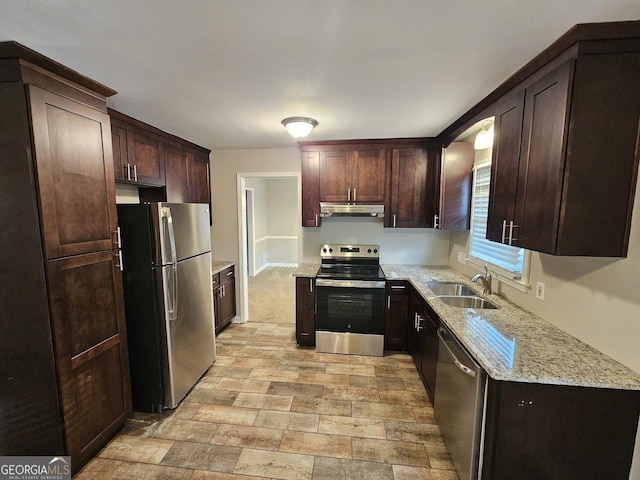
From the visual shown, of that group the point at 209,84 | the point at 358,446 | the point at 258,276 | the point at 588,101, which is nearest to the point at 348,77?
the point at 209,84

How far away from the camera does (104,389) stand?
6.16ft

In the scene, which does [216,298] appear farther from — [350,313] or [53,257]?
[53,257]

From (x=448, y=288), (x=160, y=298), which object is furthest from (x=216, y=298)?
(x=448, y=288)

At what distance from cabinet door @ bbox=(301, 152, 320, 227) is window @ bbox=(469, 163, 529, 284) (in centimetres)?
173

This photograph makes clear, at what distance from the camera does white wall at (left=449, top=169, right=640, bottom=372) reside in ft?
4.27

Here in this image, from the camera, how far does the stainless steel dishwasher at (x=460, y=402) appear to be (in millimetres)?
1431

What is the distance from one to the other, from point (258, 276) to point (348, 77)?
5.54m

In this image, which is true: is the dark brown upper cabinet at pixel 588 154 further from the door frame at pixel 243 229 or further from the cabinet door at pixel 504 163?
the door frame at pixel 243 229

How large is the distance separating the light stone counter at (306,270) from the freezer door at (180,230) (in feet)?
3.41

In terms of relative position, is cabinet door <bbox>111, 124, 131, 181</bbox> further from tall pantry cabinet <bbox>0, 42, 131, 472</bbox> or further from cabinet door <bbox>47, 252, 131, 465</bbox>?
cabinet door <bbox>47, 252, 131, 465</bbox>

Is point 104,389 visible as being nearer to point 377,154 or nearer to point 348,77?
point 348,77

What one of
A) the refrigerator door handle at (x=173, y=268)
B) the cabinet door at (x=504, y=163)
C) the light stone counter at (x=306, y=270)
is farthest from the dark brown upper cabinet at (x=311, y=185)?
the cabinet door at (x=504, y=163)

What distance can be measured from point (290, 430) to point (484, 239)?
95.4 inches

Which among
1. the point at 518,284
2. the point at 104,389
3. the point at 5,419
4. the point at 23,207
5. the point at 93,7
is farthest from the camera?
the point at 518,284
